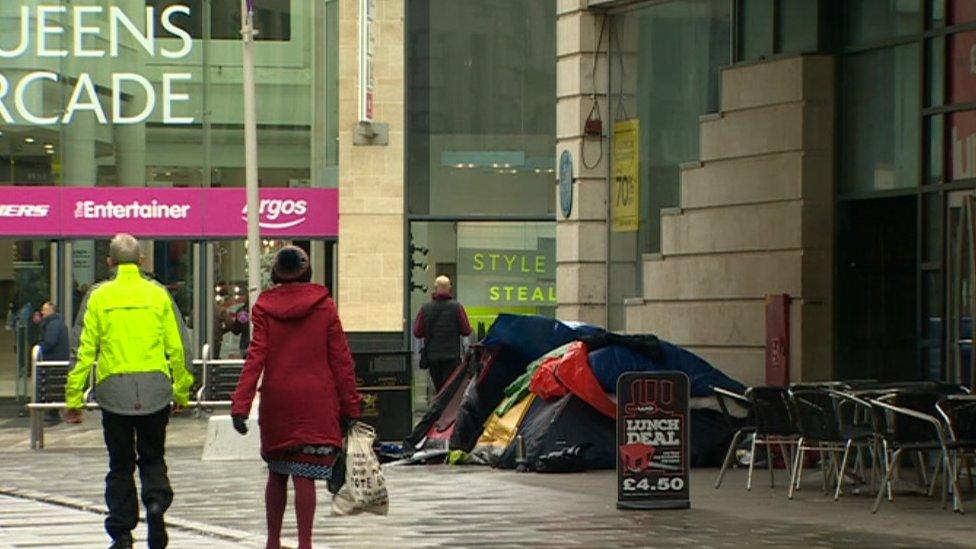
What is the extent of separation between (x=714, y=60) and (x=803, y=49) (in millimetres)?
2123

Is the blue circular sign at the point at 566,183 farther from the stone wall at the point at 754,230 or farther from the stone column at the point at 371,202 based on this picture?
the stone column at the point at 371,202

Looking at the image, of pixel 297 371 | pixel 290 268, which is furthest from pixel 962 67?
pixel 297 371

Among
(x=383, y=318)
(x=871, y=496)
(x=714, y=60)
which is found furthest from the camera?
(x=383, y=318)

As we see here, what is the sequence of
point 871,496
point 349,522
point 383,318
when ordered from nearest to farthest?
point 349,522 → point 871,496 → point 383,318

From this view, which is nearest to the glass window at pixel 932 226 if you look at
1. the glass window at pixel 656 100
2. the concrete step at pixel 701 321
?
the concrete step at pixel 701 321

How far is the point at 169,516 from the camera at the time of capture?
14727 millimetres

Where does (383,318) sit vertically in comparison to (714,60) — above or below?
below

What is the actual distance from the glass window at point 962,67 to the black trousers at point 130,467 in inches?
369

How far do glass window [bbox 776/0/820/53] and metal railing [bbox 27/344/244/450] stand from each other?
7.29 m

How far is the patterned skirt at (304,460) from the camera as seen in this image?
11062mm

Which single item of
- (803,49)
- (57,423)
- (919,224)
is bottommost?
(57,423)

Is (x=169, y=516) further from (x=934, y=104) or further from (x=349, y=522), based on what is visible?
(x=934, y=104)

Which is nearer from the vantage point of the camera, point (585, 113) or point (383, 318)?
point (585, 113)

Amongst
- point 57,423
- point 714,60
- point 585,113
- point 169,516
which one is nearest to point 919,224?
point 714,60
